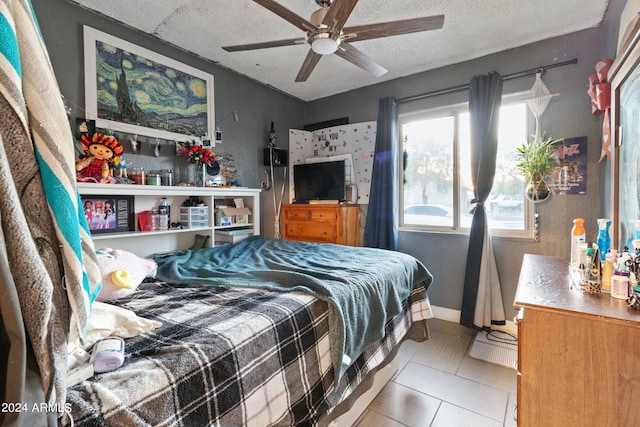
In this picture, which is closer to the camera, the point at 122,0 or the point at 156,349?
the point at 156,349

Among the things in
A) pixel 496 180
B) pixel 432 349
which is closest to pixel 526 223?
pixel 496 180

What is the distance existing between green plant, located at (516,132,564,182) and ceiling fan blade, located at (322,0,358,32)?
76.2 inches

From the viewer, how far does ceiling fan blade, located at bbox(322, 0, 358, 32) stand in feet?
4.70

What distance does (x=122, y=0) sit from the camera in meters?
1.97

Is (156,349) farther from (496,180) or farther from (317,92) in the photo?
(317,92)

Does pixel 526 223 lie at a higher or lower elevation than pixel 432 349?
higher

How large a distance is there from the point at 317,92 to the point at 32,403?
3.78 metres

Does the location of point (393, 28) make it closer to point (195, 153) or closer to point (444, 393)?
point (195, 153)

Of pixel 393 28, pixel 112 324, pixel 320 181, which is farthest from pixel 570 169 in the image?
pixel 112 324

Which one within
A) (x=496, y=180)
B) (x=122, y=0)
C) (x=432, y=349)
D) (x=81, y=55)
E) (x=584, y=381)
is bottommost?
(x=432, y=349)

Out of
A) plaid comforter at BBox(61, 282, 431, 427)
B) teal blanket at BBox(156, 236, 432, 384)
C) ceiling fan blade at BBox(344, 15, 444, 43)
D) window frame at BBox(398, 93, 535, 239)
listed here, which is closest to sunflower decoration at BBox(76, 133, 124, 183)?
teal blanket at BBox(156, 236, 432, 384)

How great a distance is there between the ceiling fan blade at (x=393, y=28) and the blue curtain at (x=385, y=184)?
59.8 inches

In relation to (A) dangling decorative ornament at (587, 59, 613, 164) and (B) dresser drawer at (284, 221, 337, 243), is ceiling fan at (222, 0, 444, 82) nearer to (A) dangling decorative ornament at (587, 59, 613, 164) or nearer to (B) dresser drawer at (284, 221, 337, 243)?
(A) dangling decorative ornament at (587, 59, 613, 164)

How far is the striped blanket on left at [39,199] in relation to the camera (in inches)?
18.6
